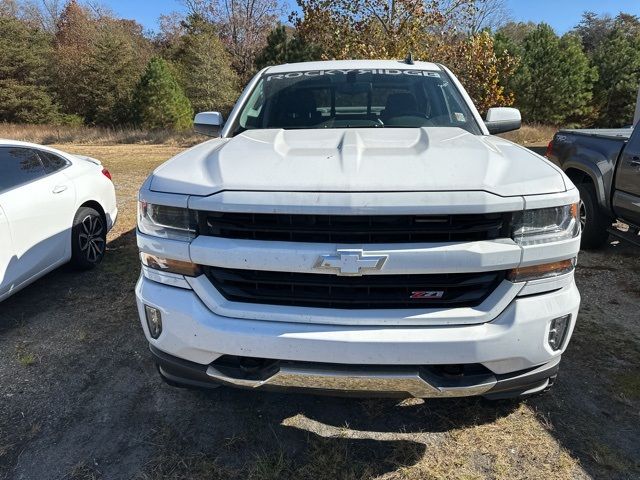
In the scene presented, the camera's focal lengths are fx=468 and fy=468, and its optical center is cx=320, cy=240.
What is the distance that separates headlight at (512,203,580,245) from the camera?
1994 mm

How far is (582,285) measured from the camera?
A: 4.55 meters

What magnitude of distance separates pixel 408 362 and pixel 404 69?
9.41 feet

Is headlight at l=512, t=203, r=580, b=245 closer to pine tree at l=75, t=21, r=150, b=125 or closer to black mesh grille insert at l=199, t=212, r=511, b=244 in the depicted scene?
black mesh grille insert at l=199, t=212, r=511, b=244

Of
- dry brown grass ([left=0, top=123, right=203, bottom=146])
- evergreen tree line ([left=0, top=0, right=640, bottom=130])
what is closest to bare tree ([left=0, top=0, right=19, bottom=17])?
evergreen tree line ([left=0, top=0, right=640, bottom=130])

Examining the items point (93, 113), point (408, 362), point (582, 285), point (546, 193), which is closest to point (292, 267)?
point (408, 362)

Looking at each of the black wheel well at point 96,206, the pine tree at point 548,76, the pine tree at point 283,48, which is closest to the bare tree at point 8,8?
the pine tree at point 283,48

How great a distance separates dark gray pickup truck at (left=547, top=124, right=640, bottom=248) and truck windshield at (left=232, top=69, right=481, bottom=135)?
220 cm

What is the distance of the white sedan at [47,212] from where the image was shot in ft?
12.7

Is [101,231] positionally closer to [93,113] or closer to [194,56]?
[194,56]

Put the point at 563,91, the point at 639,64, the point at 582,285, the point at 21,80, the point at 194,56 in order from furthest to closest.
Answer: the point at 21,80 → the point at 194,56 → the point at 639,64 → the point at 563,91 → the point at 582,285

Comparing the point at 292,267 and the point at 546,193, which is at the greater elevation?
the point at 546,193

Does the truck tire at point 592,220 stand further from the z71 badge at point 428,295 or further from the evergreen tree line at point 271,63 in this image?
the evergreen tree line at point 271,63

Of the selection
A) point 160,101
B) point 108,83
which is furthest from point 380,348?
point 108,83

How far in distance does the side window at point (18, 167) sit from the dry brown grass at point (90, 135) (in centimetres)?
1949
